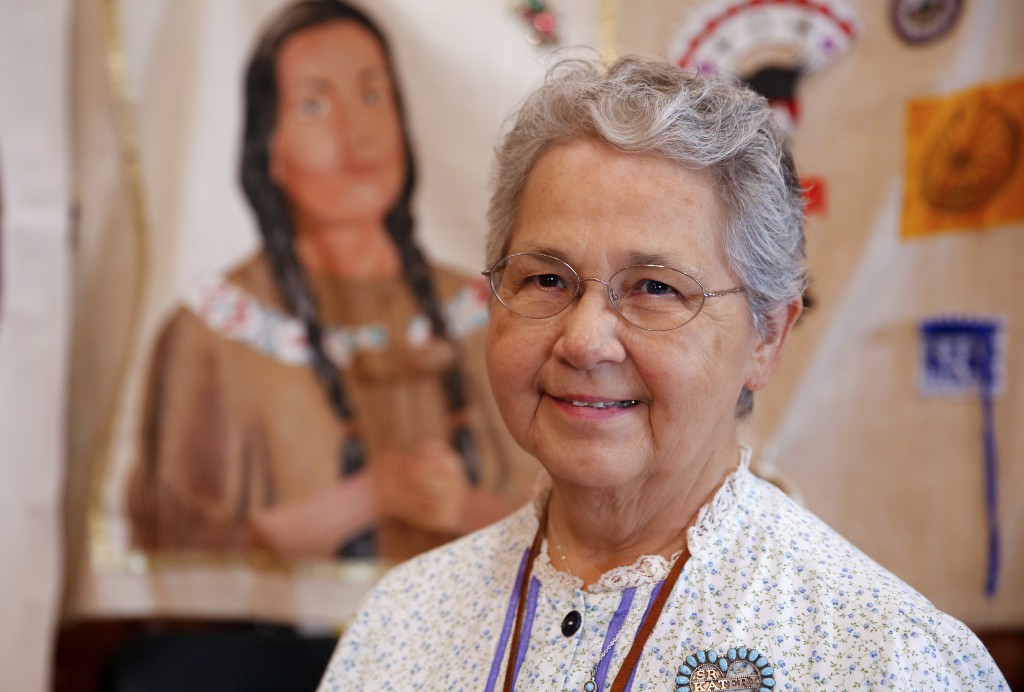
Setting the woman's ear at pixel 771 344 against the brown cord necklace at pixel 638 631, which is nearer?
the brown cord necklace at pixel 638 631

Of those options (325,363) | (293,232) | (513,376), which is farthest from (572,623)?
(293,232)

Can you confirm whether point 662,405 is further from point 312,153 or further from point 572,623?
point 312,153

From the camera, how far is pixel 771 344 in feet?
4.52

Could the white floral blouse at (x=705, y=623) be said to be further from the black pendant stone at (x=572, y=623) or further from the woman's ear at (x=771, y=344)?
the woman's ear at (x=771, y=344)

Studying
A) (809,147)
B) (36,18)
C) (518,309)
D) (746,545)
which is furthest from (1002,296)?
(36,18)

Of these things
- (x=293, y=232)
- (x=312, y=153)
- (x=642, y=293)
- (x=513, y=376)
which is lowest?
(x=513, y=376)

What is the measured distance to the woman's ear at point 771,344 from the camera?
1354 mm

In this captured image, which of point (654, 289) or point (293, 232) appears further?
point (293, 232)

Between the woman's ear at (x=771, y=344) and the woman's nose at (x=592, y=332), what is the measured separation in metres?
0.23

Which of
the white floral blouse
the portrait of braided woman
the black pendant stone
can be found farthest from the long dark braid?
the black pendant stone

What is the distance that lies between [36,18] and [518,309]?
2.07 meters

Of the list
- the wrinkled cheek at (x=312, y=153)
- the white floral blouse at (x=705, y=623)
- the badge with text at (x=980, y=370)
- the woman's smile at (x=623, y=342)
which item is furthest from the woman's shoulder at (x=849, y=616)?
the wrinkled cheek at (x=312, y=153)

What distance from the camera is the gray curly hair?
1.25 m

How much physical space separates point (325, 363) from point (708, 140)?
5.16 ft
